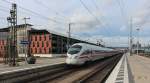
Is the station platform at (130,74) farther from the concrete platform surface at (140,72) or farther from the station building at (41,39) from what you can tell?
the station building at (41,39)

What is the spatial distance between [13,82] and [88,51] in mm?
20352

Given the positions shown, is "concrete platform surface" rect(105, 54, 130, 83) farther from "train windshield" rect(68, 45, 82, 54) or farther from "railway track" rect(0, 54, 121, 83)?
"train windshield" rect(68, 45, 82, 54)

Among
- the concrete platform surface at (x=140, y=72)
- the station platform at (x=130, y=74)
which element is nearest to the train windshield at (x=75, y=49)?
the station platform at (x=130, y=74)

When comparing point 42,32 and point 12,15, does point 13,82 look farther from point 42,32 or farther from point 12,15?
point 42,32

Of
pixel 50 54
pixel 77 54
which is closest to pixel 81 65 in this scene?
pixel 77 54

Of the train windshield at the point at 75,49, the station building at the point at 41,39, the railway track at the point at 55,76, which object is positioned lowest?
the railway track at the point at 55,76

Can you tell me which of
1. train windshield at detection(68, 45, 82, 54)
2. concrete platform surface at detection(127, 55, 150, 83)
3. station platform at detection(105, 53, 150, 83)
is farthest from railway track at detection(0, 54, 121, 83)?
concrete platform surface at detection(127, 55, 150, 83)

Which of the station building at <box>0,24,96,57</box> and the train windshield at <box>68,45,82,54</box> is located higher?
the station building at <box>0,24,96,57</box>

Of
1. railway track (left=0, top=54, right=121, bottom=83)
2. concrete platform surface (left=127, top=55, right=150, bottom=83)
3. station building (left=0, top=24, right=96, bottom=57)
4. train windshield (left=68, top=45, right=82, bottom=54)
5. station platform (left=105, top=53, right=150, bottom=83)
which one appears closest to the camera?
station platform (left=105, top=53, right=150, bottom=83)

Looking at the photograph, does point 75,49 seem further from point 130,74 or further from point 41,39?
point 41,39

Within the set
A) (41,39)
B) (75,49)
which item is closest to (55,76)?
(75,49)

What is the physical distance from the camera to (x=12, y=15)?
41438mm

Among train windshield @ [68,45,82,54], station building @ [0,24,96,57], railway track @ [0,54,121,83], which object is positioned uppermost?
station building @ [0,24,96,57]

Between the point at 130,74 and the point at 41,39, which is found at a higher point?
the point at 41,39
